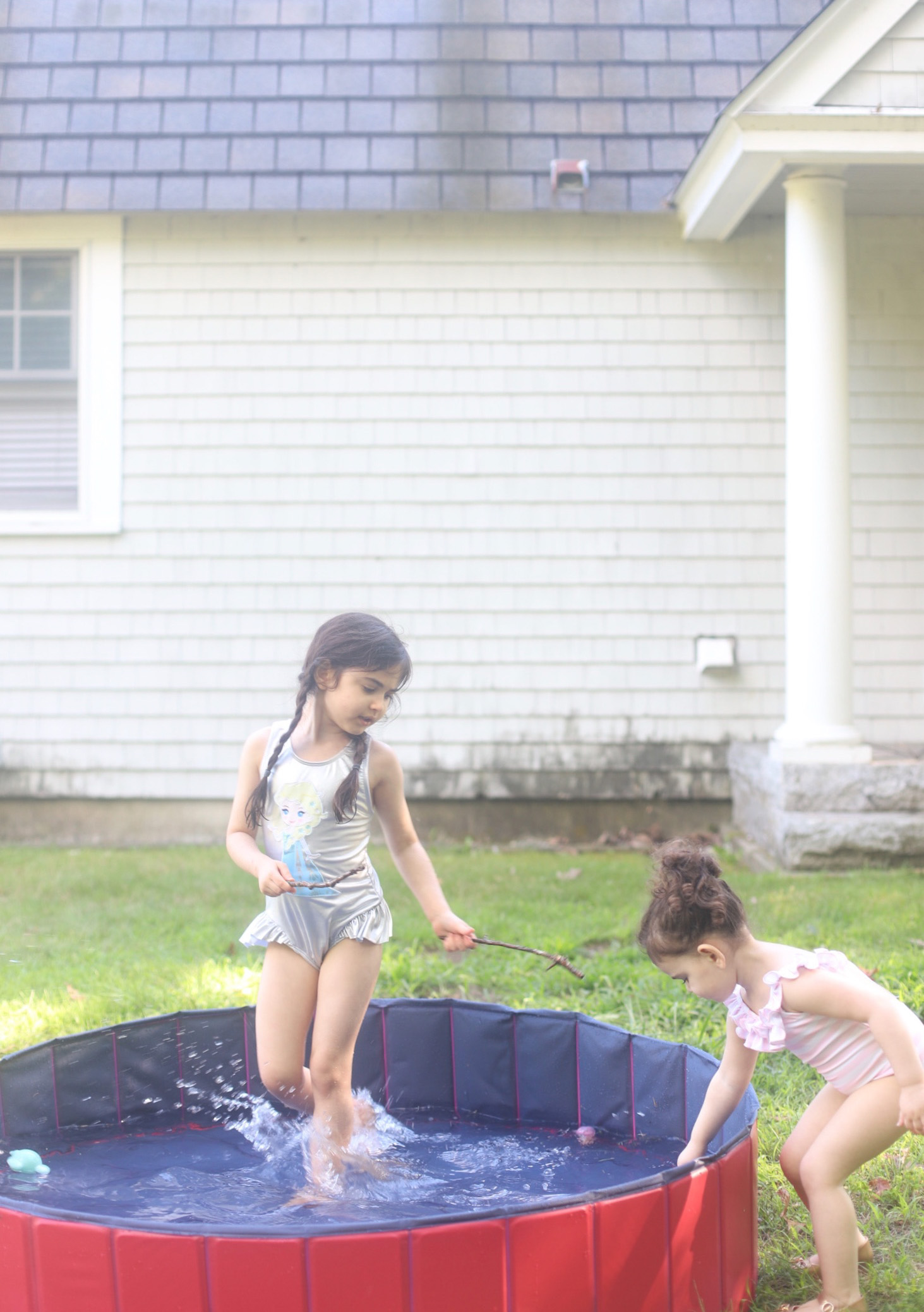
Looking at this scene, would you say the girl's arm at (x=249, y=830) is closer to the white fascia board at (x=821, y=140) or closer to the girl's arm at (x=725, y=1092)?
the girl's arm at (x=725, y=1092)

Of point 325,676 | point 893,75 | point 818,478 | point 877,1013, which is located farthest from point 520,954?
point 893,75

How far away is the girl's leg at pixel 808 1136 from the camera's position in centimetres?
231

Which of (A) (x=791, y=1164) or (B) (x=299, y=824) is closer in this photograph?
(A) (x=791, y=1164)

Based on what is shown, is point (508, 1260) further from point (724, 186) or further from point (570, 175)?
point (570, 175)

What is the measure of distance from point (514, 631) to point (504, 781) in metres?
0.88

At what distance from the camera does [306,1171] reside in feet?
9.32

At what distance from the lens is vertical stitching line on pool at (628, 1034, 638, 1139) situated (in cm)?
298

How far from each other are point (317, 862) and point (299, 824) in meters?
0.10

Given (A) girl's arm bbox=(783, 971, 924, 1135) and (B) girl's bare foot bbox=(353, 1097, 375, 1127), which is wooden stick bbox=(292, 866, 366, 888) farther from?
(A) girl's arm bbox=(783, 971, 924, 1135)

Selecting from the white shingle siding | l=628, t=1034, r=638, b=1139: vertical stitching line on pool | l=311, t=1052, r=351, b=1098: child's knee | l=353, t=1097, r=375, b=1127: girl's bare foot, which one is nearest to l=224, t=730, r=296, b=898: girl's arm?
l=311, t=1052, r=351, b=1098: child's knee

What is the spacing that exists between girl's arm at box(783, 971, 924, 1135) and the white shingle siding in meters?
4.77

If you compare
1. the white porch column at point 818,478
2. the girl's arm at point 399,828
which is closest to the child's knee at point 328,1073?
the girl's arm at point 399,828

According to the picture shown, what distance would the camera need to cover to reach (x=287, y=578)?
703 centimetres

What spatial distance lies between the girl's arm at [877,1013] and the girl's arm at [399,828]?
35.2 inches
